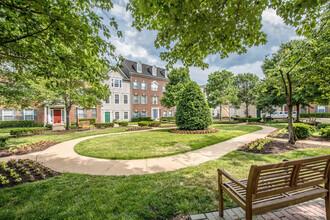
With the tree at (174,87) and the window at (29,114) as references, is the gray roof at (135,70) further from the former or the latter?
the window at (29,114)

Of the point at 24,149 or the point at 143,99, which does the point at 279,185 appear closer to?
the point at 24,149

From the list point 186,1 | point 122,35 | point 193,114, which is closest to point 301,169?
point 186,1

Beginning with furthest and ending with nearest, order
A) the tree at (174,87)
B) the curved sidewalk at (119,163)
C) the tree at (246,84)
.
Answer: the tree at (246,84) < the tree at (174,87) < the curved sidewalk at (119,163)

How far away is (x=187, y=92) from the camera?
13.1m

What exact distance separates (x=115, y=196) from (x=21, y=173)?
3.63 m

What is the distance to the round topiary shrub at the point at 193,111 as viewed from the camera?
40.7 feet

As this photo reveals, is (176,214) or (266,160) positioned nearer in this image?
(176,214)

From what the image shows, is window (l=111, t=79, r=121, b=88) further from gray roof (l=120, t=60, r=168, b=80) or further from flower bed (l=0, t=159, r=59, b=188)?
flower bed (l=0, t=159, r=59, b=188)

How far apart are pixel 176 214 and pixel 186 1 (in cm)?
427

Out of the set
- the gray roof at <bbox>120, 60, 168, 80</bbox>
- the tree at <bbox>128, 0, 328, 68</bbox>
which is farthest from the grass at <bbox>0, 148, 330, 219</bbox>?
the gray roof at <bbox>120, 60, 168, 80</bbox>

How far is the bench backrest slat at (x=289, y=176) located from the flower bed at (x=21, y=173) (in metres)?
5.28

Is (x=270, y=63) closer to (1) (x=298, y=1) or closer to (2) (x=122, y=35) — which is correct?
(1) (x=298, y=1)

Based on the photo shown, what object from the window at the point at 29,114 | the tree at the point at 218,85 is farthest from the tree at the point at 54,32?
the tree at the point at 218,85

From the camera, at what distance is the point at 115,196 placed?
Result: 2.96 metres
